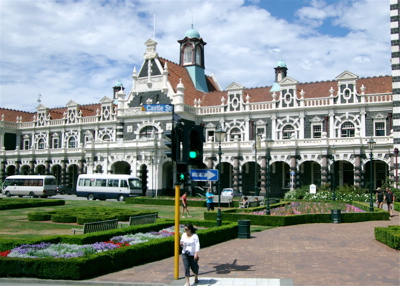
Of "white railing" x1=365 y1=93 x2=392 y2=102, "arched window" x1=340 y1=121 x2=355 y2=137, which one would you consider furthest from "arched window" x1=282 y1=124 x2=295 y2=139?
"white railing" x1=365 y1=93 x2=392 y2=102

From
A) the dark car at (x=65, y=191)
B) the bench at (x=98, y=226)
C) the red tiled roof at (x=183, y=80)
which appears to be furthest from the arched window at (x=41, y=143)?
the bench at (x=98, y=226)

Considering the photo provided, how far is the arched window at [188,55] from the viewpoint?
64.6 metres

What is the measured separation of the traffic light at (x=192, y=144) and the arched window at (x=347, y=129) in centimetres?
4042

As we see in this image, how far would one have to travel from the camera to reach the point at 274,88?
59.7 m

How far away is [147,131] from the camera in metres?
58.7

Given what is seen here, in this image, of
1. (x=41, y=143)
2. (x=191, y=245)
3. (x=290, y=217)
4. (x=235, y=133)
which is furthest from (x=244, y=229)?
(x=41, y=143)

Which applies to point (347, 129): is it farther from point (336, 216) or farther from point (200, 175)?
point (200, 175)

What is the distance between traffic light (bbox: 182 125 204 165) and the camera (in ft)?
42.7

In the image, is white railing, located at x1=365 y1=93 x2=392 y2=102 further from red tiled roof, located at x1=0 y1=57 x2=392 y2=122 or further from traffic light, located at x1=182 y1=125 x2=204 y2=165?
traffic light, located at x1=182 y1=125 x2=204 y2=165

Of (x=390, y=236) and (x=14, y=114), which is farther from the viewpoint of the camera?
(x=14, y=114)

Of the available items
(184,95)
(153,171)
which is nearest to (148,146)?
(153,171)

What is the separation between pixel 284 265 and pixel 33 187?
43748mm

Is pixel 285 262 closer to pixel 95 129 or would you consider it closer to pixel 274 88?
pixel 274 88

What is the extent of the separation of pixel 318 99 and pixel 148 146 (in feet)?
66.2
